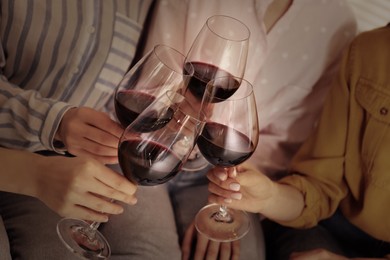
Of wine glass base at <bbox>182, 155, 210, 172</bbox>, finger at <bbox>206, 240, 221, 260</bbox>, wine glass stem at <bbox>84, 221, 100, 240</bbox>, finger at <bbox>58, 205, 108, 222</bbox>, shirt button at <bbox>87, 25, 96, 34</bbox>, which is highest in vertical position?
shirt button at <bbox>87, 25, 96, 34</bbox>

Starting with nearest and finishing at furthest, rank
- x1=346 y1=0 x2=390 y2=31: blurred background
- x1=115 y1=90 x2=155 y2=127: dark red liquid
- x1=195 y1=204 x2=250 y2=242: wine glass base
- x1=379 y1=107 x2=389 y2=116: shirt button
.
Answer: x1=115 y1=90 x2=155 y2=127: dark red liquid, x1=195 y1=204 x2=250 y2=242: wine glass base, x1=379 y1=107 x2=389 y2=116: shirt button, x1=346 y1=0 x2=390 y2=31: blurred background

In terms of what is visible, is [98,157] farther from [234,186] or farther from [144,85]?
[234,186]

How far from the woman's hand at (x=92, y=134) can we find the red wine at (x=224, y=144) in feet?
0.59

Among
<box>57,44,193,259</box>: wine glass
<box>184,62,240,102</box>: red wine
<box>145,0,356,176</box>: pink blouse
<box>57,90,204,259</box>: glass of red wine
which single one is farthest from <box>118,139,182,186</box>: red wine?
<box>145,0,356,176</box>: pink blouse

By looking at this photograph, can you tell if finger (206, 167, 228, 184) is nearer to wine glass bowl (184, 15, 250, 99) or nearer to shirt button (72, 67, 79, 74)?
wine glass bowl (184, 15, 250, 99)

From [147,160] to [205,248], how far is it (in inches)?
19.2

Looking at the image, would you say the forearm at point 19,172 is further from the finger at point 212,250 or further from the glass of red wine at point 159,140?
the finger at point 212,250

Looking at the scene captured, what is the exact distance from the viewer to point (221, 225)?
1.20 metres

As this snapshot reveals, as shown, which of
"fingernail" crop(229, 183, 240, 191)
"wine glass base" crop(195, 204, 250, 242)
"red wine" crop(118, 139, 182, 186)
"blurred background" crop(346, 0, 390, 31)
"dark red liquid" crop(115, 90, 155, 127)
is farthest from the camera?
"blurred background" crop(346, 0, 390, 31)

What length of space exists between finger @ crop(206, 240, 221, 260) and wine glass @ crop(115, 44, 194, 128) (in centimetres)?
44

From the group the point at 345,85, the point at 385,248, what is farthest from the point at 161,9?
the point at 385,248

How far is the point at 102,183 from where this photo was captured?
898mm

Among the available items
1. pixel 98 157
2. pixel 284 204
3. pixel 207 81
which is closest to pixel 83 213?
pixel 98 157

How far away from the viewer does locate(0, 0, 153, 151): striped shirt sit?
1106 millimetres
